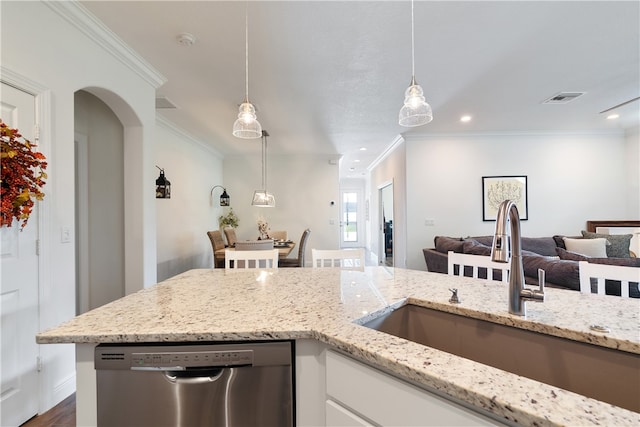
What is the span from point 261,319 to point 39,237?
5.49 ft

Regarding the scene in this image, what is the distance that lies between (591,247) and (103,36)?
6188 mm

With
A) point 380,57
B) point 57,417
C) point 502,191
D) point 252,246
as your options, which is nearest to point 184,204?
point 252,246

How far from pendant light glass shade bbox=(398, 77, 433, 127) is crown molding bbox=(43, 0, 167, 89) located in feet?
7.38

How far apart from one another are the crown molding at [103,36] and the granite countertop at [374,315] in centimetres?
193

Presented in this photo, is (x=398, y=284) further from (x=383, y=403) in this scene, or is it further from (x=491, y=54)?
(x=491, y=54)

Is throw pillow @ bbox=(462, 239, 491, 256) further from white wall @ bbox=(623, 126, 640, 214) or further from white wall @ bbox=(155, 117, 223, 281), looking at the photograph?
white wall @ bbox=(155, 117, 223, 281)

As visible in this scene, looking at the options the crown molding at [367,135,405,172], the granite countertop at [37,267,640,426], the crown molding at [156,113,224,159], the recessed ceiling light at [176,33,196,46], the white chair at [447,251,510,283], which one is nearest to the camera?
the granite countertop at [37,267,640,426]

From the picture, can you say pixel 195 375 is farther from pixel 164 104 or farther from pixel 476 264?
pixel 164 104

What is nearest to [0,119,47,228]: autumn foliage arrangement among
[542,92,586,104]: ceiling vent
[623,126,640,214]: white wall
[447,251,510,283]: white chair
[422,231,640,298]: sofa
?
[447,251,510,283]: white chair

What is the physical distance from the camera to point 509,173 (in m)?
5.05

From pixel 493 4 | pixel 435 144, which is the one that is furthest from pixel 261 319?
pixel 435 144

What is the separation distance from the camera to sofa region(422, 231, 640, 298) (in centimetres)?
228

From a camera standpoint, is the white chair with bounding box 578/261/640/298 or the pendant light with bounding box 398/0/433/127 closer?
the white chair with bounding box 578/261/640/298

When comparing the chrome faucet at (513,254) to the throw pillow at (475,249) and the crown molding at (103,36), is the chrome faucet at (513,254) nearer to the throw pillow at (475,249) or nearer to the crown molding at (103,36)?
the throw pillow at (475,249)
